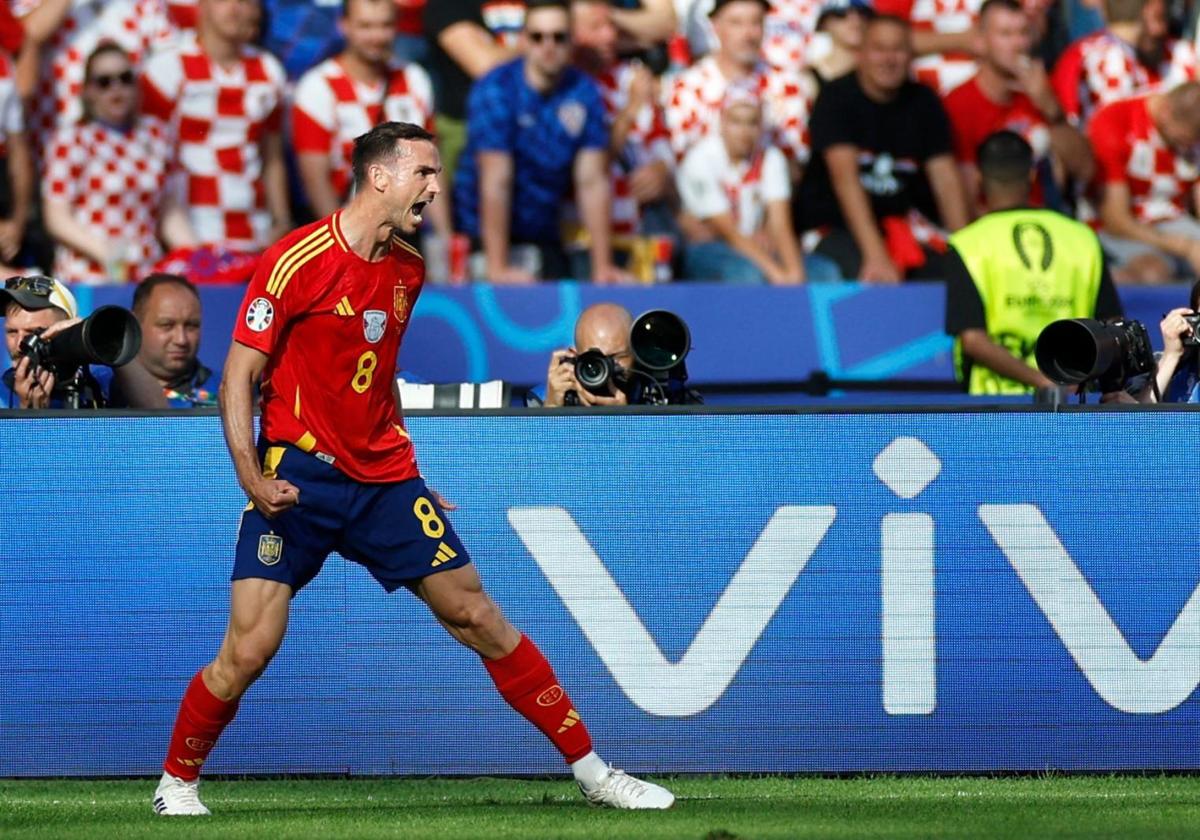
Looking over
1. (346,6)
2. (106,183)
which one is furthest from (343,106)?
(106,183)

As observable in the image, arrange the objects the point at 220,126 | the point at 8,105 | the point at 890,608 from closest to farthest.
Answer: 1. the point at 890,608
2. the point at 8,105
3. the point at 220,126

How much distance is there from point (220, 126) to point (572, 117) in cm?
173

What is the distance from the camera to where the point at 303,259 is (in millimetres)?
5742

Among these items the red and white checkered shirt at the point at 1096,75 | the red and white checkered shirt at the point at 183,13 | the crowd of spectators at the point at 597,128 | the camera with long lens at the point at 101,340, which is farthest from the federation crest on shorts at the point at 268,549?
the red and white checkered shirt at the point at 1096,75

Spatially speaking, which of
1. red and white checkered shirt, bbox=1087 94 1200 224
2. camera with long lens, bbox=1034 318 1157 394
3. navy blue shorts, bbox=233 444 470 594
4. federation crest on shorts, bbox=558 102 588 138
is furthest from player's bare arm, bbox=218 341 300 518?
red and white checkered shirt, bbox=1087 94 1200 224

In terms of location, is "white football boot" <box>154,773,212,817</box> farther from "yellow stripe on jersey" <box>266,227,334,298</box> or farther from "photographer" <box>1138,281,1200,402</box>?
"photographer" <box>1138,281,1200,402</box>

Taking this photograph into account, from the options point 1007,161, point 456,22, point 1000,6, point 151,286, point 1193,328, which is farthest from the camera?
point 1000,6

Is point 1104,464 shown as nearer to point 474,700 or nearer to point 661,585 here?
point 661,585

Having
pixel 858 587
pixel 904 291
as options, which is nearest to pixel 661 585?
pixel 858 587

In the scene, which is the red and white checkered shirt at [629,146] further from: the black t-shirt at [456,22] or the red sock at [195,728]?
the red sock at [195,728]

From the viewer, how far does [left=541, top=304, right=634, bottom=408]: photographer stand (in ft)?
24.4

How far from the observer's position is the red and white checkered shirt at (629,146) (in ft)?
35.6

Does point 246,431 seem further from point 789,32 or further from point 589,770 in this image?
point 789,32

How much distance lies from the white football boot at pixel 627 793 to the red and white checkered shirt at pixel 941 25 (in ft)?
20.4
